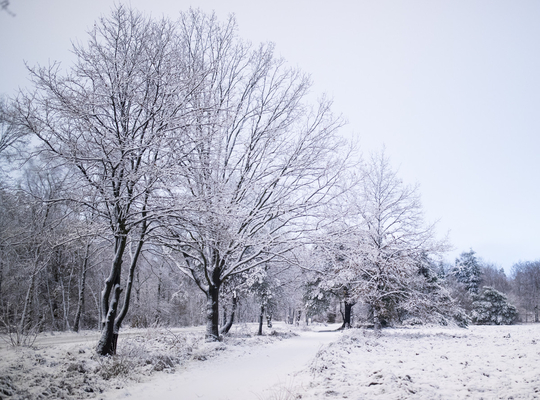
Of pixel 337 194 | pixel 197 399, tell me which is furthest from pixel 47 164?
pixel 337 194

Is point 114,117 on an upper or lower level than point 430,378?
upper

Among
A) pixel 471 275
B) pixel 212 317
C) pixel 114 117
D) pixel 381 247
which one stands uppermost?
pixel 114 117

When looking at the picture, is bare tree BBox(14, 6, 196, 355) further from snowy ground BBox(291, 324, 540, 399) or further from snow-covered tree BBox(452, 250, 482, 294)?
snow-covered tree BBox(452, 250, 482, 294)

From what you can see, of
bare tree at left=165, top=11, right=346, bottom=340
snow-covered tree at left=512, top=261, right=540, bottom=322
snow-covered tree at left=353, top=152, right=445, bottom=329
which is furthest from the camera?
snow-covered tree at left=512, top=261, right=540, bottom=322

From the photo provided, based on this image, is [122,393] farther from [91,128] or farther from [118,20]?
[118,20]

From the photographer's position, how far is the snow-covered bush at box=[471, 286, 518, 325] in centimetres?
2886

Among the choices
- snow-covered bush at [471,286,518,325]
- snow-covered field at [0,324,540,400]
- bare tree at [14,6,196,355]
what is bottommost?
snow-covered bush at [471,286,518,325]

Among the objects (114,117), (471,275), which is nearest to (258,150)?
(114,117)

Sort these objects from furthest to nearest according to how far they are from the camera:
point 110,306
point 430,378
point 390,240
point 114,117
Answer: point 390,240
point 110,306
point 114,117
point 430,378

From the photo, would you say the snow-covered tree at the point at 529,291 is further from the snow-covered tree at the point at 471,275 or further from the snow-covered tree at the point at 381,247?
the snow-covered tree at the point at 381,247

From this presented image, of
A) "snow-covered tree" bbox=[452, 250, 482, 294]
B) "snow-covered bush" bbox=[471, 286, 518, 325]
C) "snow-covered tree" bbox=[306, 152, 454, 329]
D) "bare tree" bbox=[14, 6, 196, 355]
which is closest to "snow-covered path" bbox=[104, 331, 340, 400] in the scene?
"bare tree" bbox=[14, 6, 196, 355]

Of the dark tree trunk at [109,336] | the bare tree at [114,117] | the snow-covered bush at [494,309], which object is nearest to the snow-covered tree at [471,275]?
the snow-covered bush at [494,309]

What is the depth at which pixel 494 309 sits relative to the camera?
29.0 metres

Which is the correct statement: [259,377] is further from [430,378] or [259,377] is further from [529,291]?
[529,291]
